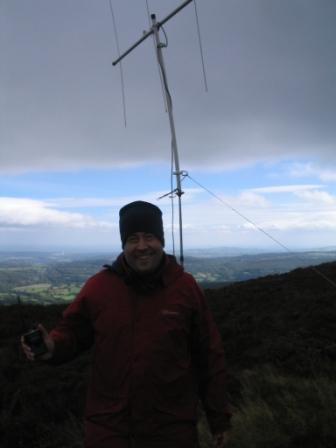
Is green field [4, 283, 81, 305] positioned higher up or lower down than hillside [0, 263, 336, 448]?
lower down

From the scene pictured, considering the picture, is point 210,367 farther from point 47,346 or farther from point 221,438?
point 47,346

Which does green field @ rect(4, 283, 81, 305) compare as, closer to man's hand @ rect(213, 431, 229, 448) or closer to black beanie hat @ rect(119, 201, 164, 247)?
black beanie hat @ rect(119, 201, 164, 247)

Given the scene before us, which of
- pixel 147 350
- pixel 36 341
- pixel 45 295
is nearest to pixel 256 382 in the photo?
pixel 147 350

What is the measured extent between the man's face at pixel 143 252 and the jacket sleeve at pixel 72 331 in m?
0.35

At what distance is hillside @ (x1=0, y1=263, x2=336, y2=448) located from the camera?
3.92 meters

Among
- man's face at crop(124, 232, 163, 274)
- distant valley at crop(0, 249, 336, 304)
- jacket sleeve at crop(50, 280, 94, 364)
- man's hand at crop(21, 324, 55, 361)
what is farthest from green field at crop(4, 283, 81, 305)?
man's face at crop(124, 232, 163, 274)

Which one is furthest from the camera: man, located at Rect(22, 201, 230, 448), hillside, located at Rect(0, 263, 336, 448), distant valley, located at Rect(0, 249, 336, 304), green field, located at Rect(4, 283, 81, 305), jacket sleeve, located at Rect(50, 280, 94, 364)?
distant valley, located at Rect(0, 249, 336, 304)

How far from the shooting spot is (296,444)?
12.3ft

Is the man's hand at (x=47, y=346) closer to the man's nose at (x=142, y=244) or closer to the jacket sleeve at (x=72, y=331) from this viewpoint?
the jacket sleeve at (x=72, y=331)

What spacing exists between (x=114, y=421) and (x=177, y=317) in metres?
0.70

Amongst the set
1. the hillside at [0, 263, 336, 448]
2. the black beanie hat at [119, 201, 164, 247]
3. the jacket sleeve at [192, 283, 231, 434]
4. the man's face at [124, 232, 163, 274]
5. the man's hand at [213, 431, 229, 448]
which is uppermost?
the black beanie hat at [119, 201, 164, 247]

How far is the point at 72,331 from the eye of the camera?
2.59m

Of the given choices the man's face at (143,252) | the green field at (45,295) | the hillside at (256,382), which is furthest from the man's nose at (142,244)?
the green field at (45,295)

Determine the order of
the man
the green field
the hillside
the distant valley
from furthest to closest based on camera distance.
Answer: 1. the distant valley
2. the green field
3. the hillside
4. the man
